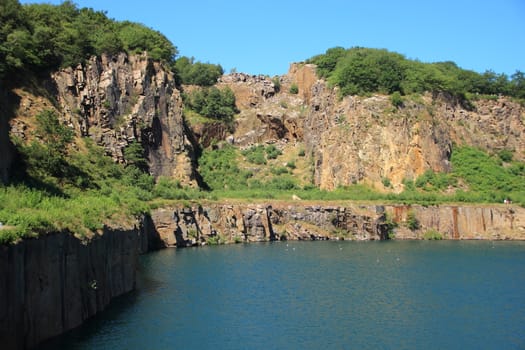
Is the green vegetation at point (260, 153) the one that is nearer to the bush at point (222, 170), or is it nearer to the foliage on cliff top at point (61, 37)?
the bush at point (222, 170)

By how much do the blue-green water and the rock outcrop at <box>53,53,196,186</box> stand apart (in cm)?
2270

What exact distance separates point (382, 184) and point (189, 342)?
56.7 meters

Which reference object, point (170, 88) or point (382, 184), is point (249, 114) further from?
point (382, 184)

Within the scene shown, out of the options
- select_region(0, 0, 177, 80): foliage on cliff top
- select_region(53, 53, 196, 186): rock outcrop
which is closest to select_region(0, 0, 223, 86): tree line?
select_region(0, 0, 177, 80): foliage on cliff top

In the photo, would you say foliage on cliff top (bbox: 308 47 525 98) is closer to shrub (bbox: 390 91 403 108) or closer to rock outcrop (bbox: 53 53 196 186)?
shrub (bbox: 390 91 403 108)

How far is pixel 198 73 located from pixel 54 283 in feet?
271

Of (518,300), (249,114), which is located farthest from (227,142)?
(518,300)

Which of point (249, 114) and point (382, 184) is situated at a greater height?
point (249, 114)

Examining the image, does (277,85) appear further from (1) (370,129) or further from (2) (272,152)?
(1) (370,129)

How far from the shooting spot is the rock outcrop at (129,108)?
72250mm

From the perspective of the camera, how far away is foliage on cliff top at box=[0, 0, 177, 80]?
6128 cm

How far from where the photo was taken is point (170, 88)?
84.8 meters

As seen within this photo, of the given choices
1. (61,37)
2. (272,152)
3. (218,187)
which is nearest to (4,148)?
(61,37)

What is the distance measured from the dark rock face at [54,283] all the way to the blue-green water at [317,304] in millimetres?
1023
